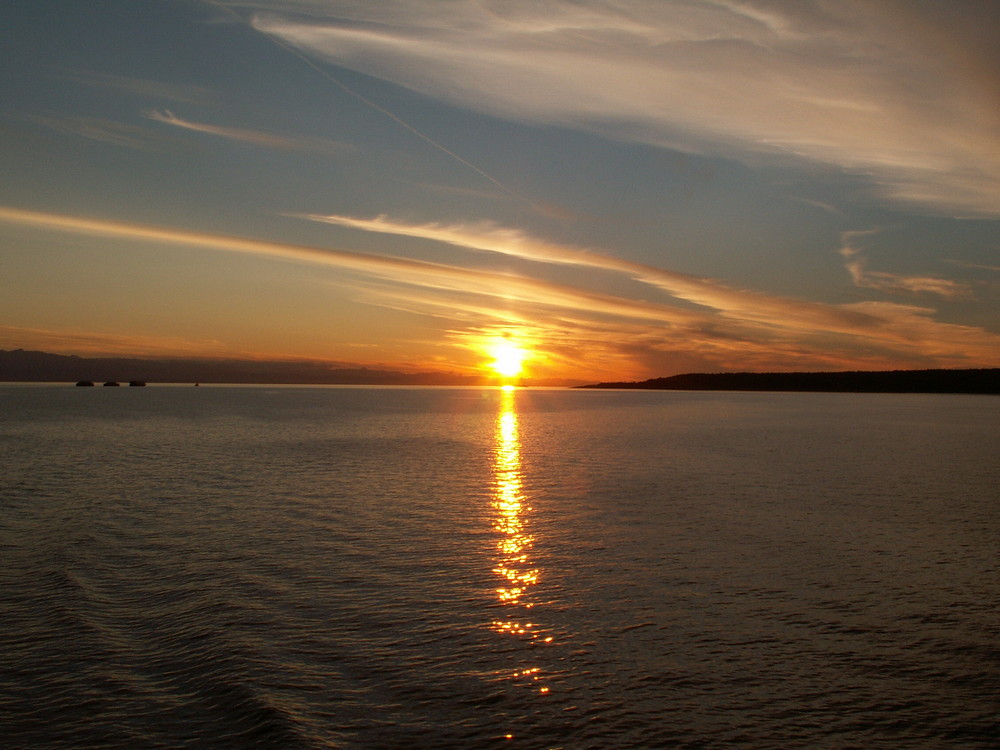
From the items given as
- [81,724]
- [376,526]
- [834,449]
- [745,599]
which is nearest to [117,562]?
[376,526]

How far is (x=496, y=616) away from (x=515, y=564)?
16.0 ft

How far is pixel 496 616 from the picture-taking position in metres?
16.7

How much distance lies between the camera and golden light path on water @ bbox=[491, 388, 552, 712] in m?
15.6

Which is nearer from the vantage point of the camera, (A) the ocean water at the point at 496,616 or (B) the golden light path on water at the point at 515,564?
(A) the ocean water at the point at 496,616

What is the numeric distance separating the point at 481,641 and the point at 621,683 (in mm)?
3401

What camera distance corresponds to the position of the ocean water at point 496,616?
11.6 metres

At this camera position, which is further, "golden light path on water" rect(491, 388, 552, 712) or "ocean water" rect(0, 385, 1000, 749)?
"golden light path on water" rect(491, 388, 552, 712)

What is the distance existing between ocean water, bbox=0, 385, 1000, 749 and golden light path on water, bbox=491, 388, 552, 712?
135 mm

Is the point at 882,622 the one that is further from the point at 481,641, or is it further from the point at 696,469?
the point at 696,469

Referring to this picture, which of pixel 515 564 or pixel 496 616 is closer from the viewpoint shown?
pixel 496 616

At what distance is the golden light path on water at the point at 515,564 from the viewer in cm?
1559

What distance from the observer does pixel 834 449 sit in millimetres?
60781

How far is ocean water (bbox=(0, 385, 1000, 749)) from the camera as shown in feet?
38.0

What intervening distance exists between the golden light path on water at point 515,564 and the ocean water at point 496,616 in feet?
0.44
